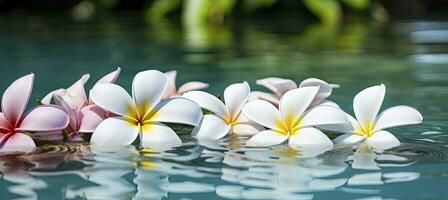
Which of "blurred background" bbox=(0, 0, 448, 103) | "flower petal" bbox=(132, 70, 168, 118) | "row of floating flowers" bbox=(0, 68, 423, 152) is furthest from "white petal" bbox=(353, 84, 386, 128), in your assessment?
"blurred background" bbox=(0, 0, 448, 103)

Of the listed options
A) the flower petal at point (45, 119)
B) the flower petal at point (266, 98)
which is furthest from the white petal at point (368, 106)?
the flower petal at point (45, 119)

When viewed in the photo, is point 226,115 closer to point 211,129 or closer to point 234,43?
point 211,129

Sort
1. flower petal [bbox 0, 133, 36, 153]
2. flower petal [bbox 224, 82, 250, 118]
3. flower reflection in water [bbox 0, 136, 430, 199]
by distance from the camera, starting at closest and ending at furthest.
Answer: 1. flower reflection in water [bbox 0, 136, 430, 199]
2. flower petal [bbox 0, 133, 36, 153]
3. flower petal [bbox 224, 82, 250, 118]

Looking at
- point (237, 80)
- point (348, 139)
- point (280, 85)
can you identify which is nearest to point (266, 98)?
point (280, 85)

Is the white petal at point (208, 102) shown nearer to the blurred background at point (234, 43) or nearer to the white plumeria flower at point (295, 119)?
the white plumeria flower at point (295, 119)

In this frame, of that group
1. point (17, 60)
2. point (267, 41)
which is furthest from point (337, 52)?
point (17, 60)

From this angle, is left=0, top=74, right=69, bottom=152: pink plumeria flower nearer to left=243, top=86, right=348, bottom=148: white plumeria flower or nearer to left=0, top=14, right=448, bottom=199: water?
left=0, top=14, right=448, bottom=199: water

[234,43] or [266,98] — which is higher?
[234,43]
